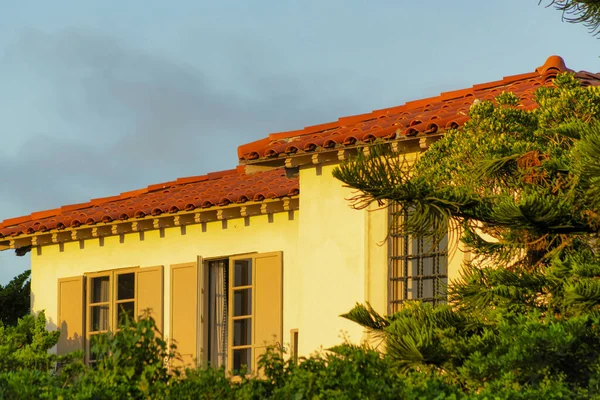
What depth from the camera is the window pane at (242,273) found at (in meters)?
14.6

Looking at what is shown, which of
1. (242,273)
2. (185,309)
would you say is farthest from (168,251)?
(242,273)

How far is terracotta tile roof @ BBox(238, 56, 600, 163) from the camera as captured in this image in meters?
11.2

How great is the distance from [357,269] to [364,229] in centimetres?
44

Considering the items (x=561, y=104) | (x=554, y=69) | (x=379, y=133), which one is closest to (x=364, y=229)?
(x=379, y=133)

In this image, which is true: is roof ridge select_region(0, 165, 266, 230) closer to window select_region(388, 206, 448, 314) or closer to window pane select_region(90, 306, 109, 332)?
window pane select_region(90, 306, 109, 332)

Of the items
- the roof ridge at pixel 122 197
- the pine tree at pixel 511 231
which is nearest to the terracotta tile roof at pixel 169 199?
the roof ridge at pixel 122 197

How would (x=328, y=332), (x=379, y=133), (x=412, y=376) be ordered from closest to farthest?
(x=412, y=376), (x=379, y=133), (x=328, y=332)

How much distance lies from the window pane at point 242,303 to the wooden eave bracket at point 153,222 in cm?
100

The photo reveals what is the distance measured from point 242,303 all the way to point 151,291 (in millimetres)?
1393

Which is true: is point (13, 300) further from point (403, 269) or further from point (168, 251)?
point (403, 269)

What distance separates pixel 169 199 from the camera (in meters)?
15.3

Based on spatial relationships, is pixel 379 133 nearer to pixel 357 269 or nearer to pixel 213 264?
pixel 357 269

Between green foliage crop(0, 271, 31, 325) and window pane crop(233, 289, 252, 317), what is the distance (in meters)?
6.91

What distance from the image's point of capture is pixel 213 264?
14891 mm
